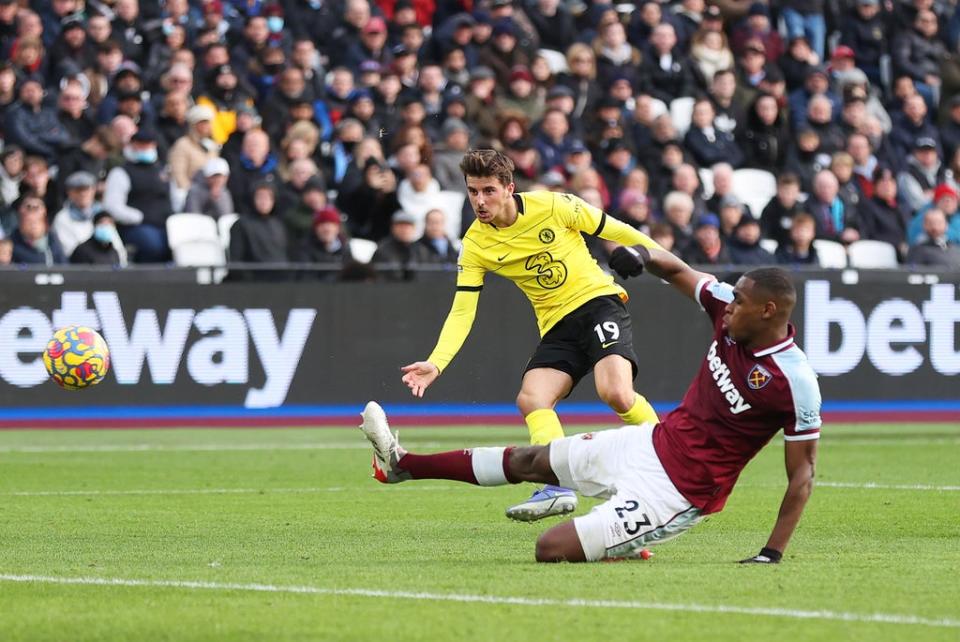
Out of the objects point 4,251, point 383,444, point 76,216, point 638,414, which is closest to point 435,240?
point 76,216

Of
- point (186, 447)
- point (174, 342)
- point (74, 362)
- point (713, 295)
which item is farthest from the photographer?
point (174, 342)

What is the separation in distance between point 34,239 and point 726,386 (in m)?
11.6

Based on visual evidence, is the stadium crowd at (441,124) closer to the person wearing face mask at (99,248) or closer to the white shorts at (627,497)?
the person wearing face mask at (99,248)

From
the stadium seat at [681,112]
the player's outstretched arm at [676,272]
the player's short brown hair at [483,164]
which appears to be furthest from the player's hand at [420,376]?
the stadium seat at [681,112]

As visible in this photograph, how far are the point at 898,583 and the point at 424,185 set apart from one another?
1247cm

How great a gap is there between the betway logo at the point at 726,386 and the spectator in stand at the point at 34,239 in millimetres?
11201

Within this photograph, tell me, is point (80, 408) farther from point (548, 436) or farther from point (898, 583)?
point (898, 583)

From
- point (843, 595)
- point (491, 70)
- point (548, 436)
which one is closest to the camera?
point (843, 595)

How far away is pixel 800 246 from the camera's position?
65.8ft

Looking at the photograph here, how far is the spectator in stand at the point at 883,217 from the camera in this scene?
70.7 ft

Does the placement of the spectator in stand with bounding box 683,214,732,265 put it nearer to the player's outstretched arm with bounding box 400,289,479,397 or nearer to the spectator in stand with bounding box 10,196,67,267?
the spectator in stand with bounding box 10,196,67,267

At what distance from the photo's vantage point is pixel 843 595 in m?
7.30

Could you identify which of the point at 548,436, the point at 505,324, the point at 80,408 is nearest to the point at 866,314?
the point at 505,324

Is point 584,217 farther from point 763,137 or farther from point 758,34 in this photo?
point 758,34
